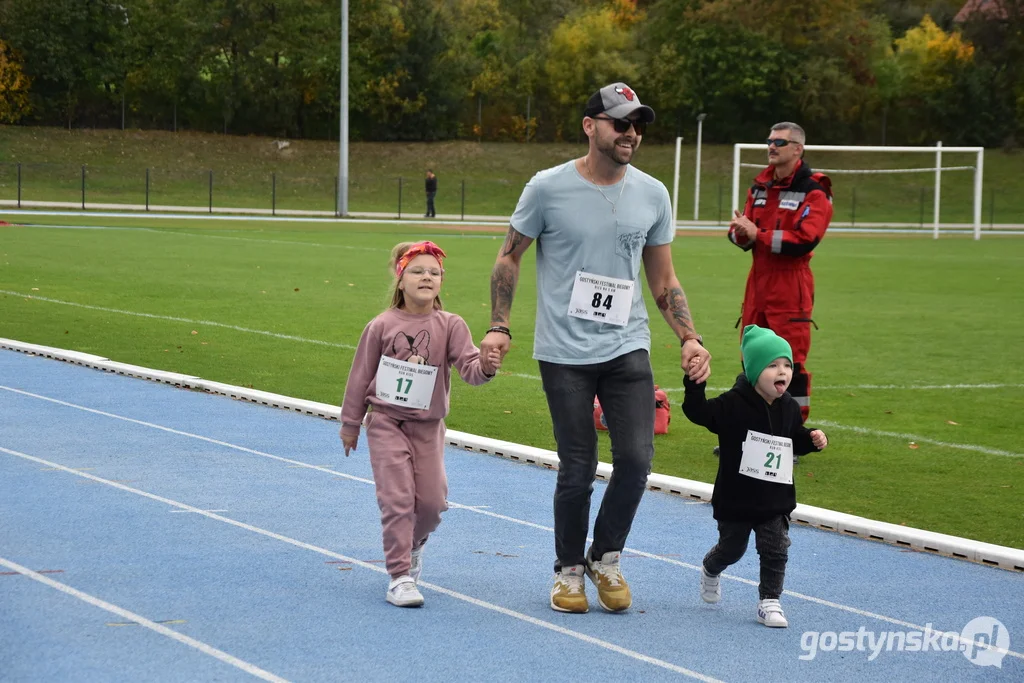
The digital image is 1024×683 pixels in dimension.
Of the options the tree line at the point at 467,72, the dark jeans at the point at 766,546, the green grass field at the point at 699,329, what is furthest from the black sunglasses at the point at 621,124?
the tree line at the point at 467,72

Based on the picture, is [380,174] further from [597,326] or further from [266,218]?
[597,326]

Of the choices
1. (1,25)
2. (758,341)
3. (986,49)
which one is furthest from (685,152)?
(758,341)

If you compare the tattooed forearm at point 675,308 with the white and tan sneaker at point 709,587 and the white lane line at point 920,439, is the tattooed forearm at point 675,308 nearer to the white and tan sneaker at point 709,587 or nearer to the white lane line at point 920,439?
the white and tan sneaker at point 709,587

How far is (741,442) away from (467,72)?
266ft

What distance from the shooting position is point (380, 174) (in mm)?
74250

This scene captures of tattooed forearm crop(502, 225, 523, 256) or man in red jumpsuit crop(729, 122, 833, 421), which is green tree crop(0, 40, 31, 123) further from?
tattooed forearm crop(502, 225, 523, 256)

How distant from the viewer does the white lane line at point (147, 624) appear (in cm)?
515

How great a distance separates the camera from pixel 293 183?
70938mm

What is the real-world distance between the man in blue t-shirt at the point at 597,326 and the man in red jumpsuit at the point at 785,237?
126 inches

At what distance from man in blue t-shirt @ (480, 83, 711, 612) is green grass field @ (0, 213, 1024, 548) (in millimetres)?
2535

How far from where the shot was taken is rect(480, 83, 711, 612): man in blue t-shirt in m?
5.91

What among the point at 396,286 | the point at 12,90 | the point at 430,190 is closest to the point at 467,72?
the point at 12,90

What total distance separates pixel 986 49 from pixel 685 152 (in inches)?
810

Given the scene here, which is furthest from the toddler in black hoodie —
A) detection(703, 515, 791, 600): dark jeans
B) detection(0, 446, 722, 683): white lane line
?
detection(0, 446, 722, 683): white lane line
